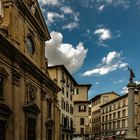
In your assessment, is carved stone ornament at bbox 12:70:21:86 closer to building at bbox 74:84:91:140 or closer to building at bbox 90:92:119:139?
building at bbox 74:84:91:140

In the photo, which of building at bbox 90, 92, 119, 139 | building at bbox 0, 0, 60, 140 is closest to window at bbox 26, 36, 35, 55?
building at bbox 0, 0, 60, 140

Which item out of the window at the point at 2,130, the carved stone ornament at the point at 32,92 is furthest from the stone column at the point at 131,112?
the carved stone ornament at the point at 32,92

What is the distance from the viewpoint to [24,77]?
106 feet

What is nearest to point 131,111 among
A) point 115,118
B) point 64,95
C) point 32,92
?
point 32,92

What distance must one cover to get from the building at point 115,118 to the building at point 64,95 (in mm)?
17362

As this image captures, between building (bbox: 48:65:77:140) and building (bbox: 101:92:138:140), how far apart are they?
17.4 metres

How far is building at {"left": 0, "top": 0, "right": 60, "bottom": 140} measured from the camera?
2764cm

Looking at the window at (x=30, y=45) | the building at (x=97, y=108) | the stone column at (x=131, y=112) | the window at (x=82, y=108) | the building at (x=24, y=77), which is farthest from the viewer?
the building at (x=97, y=108)

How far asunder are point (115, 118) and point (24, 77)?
67223 mm

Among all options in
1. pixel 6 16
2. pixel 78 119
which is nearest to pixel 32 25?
pixel 6 16

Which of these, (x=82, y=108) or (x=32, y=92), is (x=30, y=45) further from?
(x=82, y=108)

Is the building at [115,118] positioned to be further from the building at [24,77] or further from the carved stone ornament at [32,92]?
the carved stone ornament at [32,92]

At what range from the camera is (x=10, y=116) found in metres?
28.1

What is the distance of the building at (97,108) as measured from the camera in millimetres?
112400
